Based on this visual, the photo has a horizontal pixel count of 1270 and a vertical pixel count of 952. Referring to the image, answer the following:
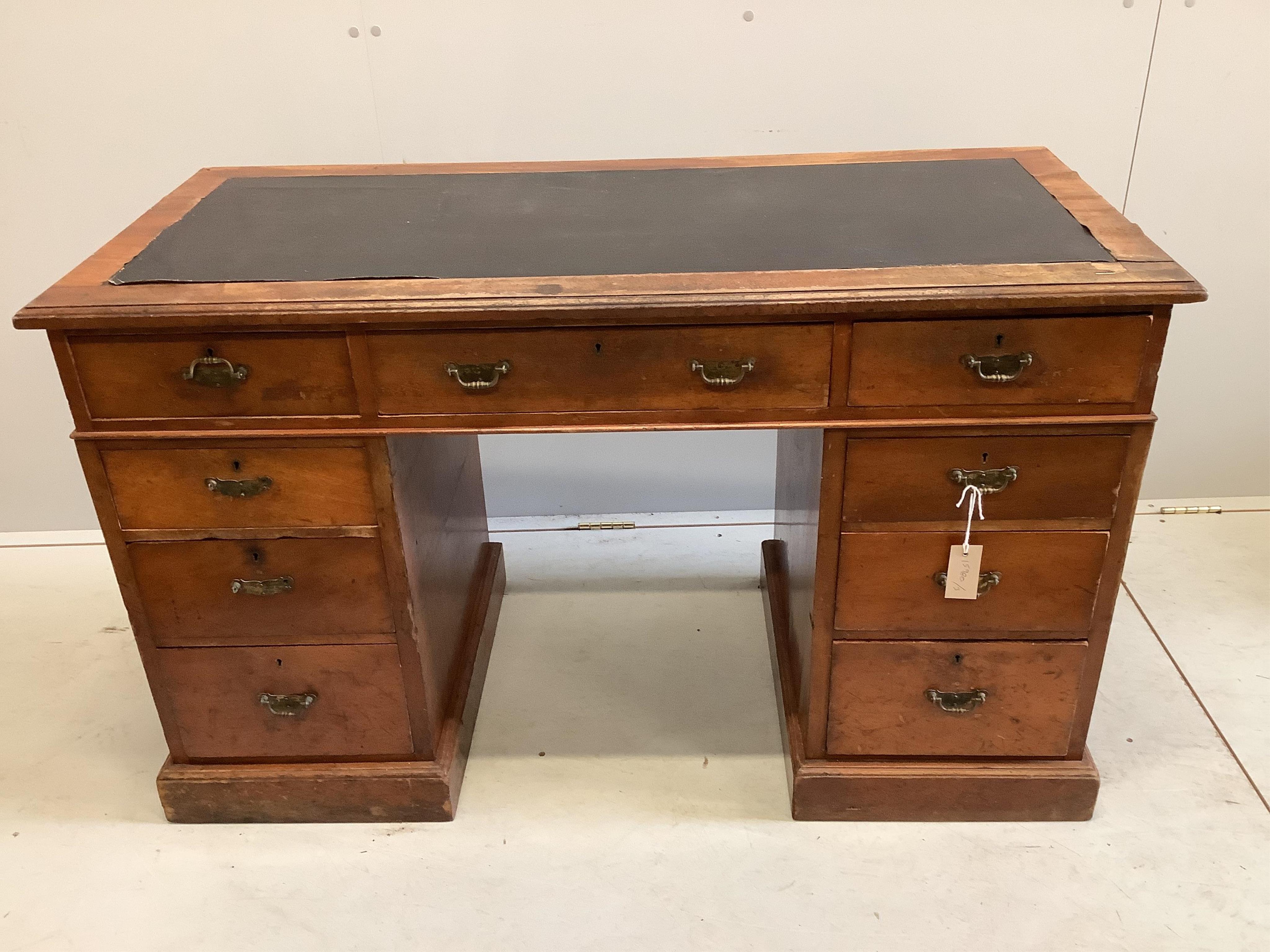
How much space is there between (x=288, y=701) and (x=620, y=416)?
703 millimetres

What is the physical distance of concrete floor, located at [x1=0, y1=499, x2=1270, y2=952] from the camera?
1468mm

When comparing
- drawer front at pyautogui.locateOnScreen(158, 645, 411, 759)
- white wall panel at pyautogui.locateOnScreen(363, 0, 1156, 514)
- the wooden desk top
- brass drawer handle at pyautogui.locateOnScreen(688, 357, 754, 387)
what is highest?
white wall panel at pyautogui.locateOnScreen(363, 0, 1156, 514)

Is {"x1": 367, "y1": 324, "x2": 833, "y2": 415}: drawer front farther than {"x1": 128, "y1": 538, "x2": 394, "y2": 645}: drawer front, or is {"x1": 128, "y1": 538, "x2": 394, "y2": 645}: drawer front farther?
{"x1": 128, "y1": 538, "x2": 394, "y2": 645}: drawer front

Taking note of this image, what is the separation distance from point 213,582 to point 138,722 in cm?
59

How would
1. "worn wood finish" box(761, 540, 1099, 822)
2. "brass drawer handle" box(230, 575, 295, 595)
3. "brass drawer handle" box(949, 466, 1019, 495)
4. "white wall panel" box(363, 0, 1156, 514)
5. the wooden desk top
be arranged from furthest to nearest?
1. "white wall panel" box(363, 0, 1156, 514)
2. "worn wood finish" box(761, 540, 1099, 822)
3. "brass drawer handle" box(230, 575, 295, 595)
4. "brass drawer handle" box(949, 466, 1019, 495)
5. the wooden desk top

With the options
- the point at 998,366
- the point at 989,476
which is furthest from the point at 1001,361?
the point at 989,476

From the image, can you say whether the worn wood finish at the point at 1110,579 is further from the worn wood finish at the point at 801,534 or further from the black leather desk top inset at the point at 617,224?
the worn wood finish at the point at 801,534

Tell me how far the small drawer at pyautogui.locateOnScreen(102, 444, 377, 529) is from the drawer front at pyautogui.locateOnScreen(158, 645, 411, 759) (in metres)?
0.22

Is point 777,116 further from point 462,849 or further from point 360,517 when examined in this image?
point 462,849

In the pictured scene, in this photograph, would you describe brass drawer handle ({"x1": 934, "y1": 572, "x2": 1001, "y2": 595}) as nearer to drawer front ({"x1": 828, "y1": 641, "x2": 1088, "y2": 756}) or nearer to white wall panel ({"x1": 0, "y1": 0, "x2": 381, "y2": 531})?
drawer front ({"x1": 828, "y1": 641, "x2": 1088, "y2": 756})

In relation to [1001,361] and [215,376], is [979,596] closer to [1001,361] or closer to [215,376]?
[1001,361]

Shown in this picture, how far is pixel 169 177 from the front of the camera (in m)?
2.09

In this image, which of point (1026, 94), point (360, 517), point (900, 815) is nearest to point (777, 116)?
point (1026, 94)

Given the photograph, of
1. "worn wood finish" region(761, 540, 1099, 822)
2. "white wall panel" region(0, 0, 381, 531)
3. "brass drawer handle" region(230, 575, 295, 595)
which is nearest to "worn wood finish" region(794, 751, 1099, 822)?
"worn wood finish" region(761, 540, 1099, 822)
